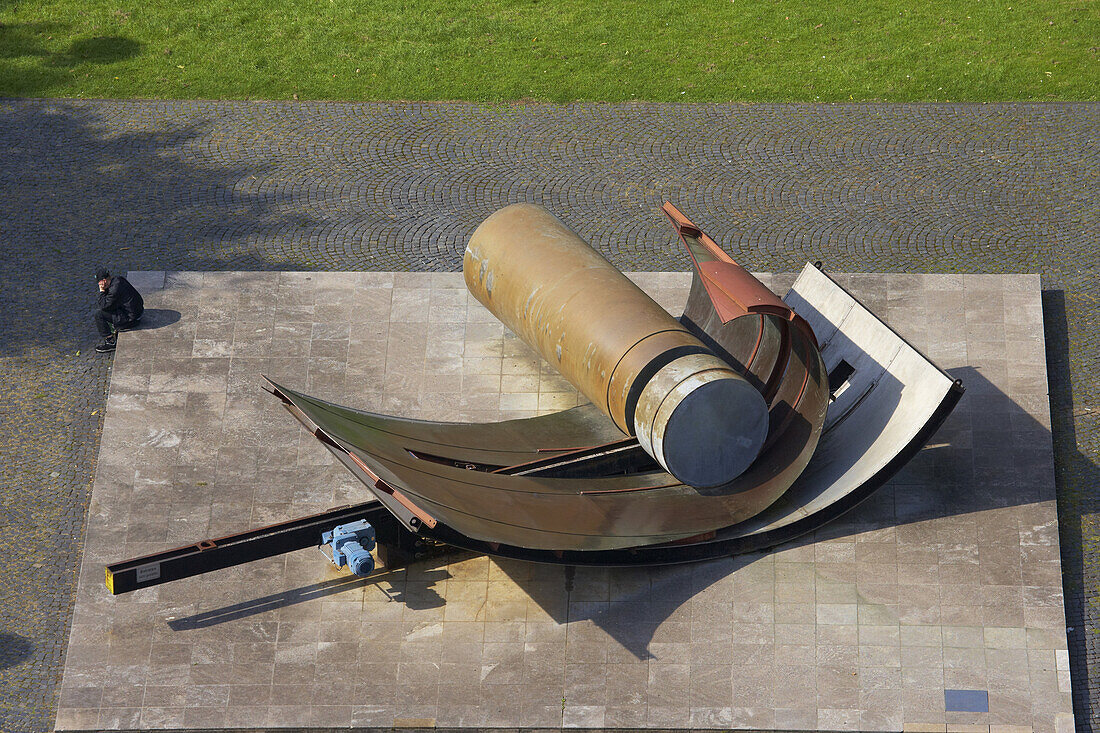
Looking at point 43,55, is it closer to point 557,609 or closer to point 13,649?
point 13,649

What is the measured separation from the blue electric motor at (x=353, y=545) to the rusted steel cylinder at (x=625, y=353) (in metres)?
3.33

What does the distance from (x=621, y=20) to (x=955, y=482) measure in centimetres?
1424

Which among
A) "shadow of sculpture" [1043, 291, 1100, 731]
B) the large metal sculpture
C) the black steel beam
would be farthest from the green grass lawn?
the black steel beam

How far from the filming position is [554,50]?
27.0m

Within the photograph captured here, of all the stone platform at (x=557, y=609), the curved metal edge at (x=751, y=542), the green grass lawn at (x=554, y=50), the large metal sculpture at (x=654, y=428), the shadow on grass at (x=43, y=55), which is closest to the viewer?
the large metal sculpture at (x=654, y=428)

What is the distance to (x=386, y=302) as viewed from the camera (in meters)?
20.1

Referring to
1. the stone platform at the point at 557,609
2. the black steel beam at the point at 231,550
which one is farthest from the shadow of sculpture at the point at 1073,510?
the black steel beam at the point at 231,550

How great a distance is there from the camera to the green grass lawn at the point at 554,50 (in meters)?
25.7

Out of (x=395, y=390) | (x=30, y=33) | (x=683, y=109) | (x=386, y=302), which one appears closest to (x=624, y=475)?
(x=395, y=390)

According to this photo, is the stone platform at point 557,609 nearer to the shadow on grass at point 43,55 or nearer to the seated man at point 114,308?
the seated man at point 114,308

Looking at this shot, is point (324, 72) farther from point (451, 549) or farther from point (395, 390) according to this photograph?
point (451, 549)

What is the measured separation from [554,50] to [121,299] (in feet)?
37.4

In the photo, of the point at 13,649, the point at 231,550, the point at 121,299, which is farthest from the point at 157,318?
the point at 231,550

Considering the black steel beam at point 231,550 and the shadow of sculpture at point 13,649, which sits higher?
the black steel beam at point 231,550
